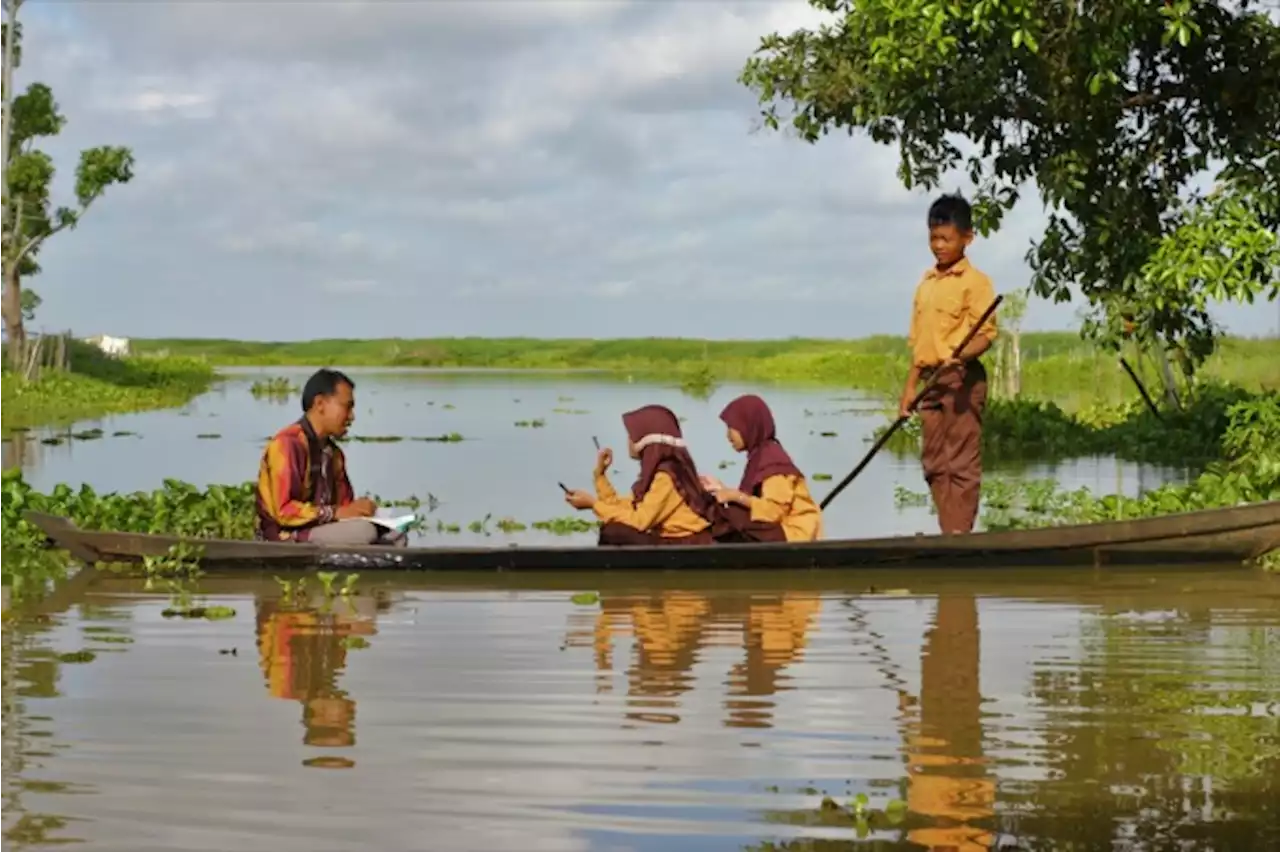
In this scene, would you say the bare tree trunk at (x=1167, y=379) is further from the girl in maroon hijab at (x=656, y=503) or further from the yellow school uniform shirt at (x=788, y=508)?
the girl in maroon hijab at (x=656, y=503)

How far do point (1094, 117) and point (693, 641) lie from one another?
8176 mm

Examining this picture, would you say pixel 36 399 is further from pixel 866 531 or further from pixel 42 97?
pixel 866 531

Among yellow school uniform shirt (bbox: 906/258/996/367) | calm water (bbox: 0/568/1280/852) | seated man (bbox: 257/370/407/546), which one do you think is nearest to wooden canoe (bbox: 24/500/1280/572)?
seated man (bbox: 257/370/407/546)

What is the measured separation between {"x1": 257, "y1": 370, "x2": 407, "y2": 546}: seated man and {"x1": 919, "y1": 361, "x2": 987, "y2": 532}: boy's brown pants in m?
3.21

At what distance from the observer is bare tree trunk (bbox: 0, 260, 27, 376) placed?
3378 centimetres

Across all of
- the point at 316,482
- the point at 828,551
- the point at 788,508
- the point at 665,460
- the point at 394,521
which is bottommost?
the point at 828,551

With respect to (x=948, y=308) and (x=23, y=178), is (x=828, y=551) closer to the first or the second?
(x=948, y=308)

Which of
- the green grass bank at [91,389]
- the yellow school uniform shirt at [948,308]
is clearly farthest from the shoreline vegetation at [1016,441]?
the yellow school uniform shirt at [948,308]

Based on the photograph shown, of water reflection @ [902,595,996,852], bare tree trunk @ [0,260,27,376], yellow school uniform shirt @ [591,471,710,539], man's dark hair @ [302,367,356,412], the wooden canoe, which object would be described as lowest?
water reflection @ [902,595,996,852]

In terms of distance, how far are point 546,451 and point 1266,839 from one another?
17.8 metres

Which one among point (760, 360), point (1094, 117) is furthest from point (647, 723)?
point (760, 360)

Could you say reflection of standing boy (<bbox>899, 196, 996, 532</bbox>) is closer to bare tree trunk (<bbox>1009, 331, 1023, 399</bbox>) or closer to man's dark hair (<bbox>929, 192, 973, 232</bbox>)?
man's dark hair (<bbox>929, 192, 973, 232</bbox>)

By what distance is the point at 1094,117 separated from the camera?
14.8m

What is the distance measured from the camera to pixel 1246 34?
572 inches
